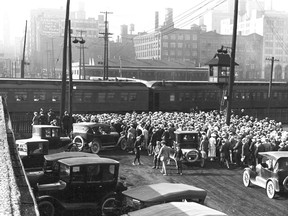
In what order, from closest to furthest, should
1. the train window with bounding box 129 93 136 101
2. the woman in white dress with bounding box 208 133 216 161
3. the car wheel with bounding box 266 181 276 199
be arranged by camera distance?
the car wheel with bounding box 266 181 276 199 < the woman in white dress with bounding box 208 133 216 161 < the train window with bounding box 129 93 136 101

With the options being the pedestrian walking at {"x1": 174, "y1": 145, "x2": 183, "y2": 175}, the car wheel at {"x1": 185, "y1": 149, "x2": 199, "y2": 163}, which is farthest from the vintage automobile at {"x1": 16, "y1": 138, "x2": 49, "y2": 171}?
the car wheel at {"x1": 185, "y1": 149, "x2": 199, "y2": 163}

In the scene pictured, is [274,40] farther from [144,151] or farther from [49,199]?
[49,199]

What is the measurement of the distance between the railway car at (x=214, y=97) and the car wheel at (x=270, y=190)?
20.2 meters

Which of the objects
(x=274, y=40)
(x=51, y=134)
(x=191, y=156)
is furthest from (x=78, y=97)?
(x=274, y=40)

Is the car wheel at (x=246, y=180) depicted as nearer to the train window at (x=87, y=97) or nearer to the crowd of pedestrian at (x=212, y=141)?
the crowd of pedestrian at (x=212, y=141)

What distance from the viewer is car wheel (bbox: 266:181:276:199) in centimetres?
1398

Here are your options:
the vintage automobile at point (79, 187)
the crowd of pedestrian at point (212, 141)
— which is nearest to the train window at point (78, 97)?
the crowd of pedestrian at point (212, 141)

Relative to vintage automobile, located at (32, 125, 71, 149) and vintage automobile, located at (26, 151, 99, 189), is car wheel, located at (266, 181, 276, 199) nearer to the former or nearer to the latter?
vintage automobile, located at (26, 151, 99, 189)

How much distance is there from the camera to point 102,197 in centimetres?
1150

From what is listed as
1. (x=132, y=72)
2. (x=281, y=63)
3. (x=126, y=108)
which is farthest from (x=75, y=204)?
(x=281, y=63)

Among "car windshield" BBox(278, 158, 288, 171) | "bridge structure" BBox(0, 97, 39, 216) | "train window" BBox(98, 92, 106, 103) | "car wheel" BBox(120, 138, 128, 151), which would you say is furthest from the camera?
"train window" BBox(98, 92, 106, 103)

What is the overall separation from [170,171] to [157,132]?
9.69 ft

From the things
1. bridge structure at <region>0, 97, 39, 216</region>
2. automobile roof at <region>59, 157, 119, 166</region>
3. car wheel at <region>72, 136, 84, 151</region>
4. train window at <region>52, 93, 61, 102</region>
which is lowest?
car wheel at <region>72, 136, 84, 151</region>

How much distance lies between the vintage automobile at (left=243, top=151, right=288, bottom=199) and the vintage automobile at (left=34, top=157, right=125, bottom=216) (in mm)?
5455
